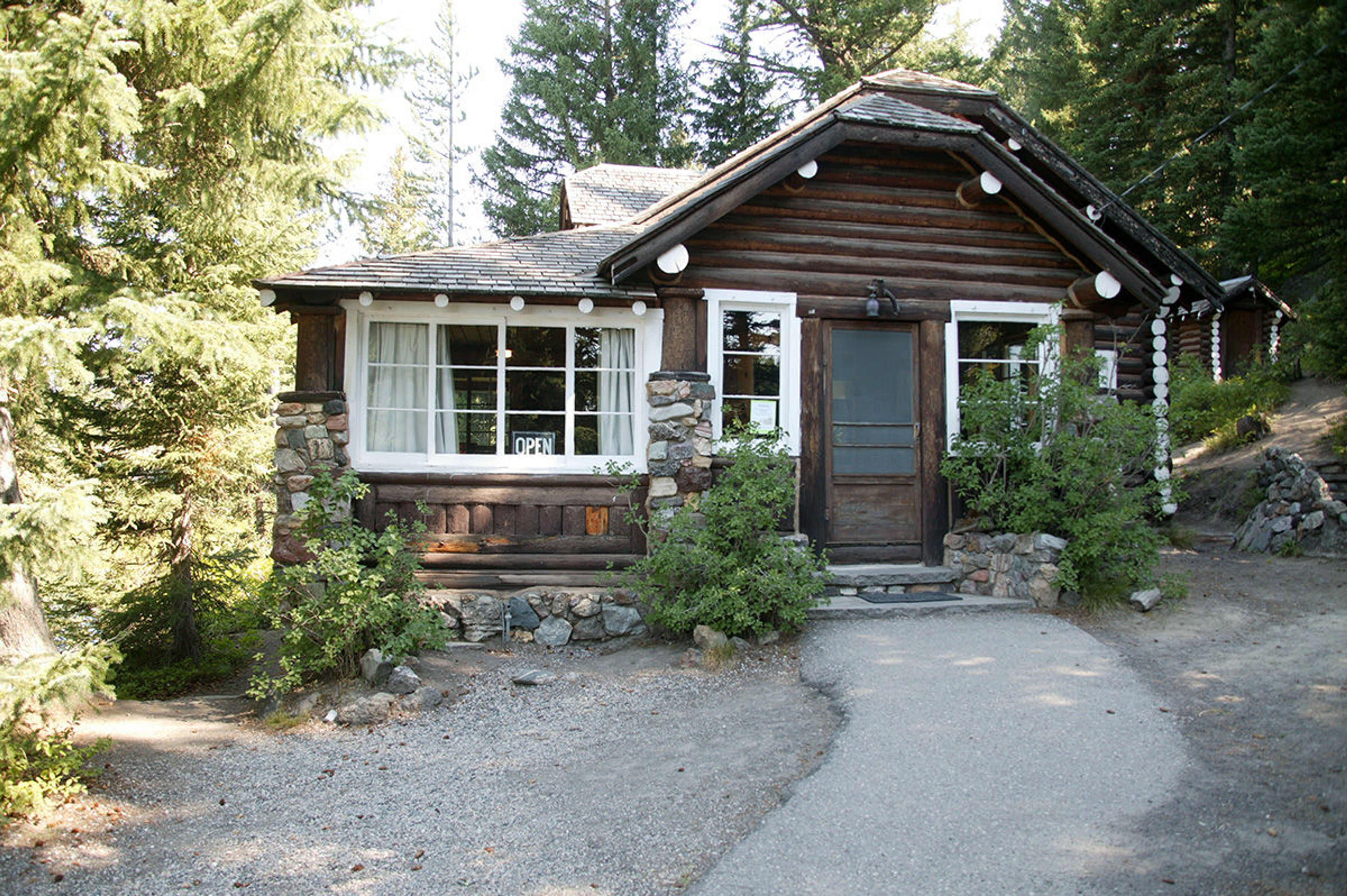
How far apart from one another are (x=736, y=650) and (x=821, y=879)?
3287 millimetres

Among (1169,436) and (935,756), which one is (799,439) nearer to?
(935,756)

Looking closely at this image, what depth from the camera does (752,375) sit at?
8758mm

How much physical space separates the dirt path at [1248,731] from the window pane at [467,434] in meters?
5.72

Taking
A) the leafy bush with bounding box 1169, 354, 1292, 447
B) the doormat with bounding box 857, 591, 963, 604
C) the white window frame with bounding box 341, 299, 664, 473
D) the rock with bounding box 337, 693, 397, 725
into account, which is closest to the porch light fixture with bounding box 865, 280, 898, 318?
the white window frame with bounding box 341, 299, 664, 473

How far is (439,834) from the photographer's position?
4.45 m

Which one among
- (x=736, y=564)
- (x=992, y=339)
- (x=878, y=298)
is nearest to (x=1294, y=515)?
(x=992, y=339)

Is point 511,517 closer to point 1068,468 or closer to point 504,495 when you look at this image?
point 504,495

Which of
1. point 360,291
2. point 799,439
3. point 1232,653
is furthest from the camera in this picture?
point 799,439

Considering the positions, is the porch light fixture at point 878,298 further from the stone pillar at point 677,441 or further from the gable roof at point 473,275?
the gable roof at point 473,275

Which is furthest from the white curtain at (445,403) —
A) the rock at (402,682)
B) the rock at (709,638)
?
the rock at (709,638)

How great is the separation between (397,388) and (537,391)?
1.37m

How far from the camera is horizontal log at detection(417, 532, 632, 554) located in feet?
27.1

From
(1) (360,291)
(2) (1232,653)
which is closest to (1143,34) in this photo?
(2) (1232,653)

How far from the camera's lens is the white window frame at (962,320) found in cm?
895
